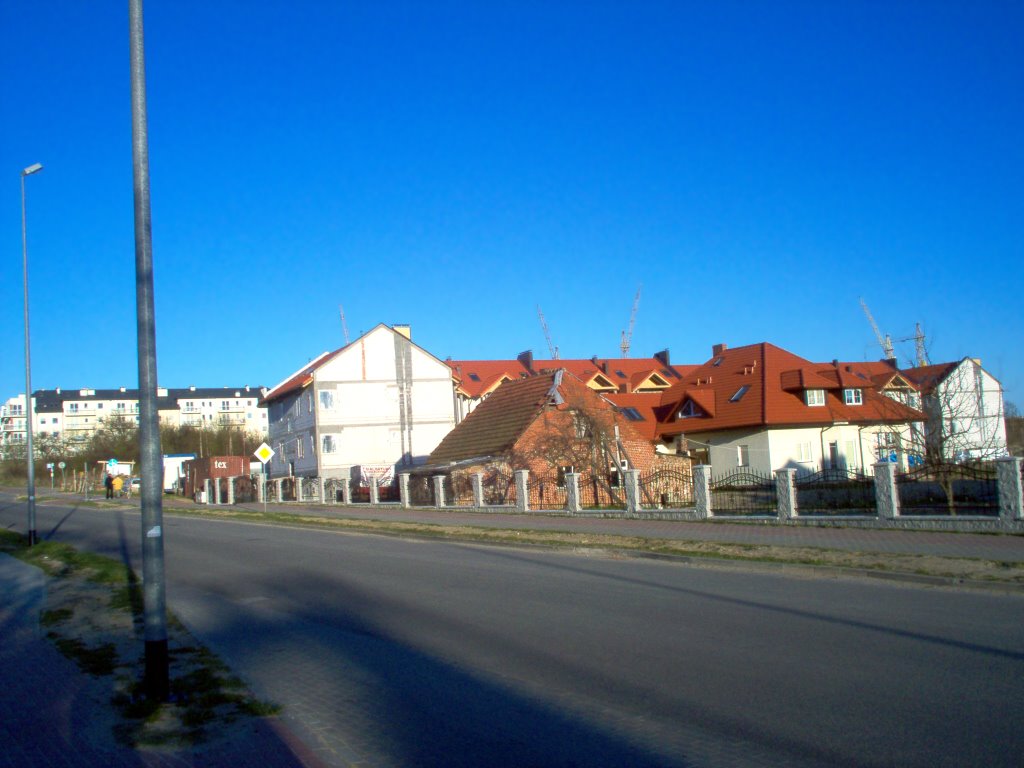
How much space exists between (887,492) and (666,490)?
940 centimetres

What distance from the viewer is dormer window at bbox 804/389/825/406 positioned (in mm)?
45406

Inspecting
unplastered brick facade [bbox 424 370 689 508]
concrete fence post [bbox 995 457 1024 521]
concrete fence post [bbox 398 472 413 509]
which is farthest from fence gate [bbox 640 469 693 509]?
concrete fence post [bbox 398 472 413 509]

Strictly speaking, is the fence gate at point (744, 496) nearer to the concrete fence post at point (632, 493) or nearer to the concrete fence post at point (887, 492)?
the concrete fence post at point (632, 493)

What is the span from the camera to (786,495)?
20906 mm

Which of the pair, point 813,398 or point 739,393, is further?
point 739,393

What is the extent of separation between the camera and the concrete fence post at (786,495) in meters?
20.7

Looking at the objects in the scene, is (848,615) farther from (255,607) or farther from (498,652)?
(255,607)

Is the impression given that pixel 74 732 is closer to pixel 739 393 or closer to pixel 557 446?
pixel 557 446

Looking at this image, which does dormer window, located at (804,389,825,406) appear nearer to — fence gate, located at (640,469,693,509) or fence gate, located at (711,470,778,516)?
fence gate, located at (640,469,693,509)

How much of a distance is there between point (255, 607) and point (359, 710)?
18.9 ft

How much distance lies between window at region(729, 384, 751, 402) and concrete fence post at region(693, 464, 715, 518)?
969 inches

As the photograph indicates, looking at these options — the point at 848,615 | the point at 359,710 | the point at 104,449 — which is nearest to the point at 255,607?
the point at 359,710

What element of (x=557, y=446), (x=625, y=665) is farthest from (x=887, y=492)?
(x=557, y=446)

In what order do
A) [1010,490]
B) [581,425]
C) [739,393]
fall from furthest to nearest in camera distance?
Result: [739,393]
[581,425]
[1010,490]
